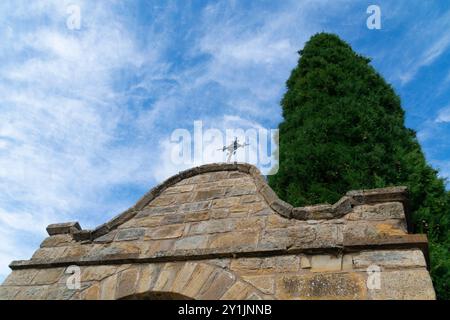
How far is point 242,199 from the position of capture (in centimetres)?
369

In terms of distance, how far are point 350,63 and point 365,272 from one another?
17.8 feet

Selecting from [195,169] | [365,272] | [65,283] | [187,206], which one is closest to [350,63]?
[195,169]

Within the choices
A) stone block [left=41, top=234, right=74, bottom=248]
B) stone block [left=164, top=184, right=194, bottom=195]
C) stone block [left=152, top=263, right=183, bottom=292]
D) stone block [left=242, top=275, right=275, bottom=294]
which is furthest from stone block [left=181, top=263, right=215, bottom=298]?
stone block [left=41, top=234, right=74, bottom=248]

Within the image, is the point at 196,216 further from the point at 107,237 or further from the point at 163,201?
the point at 107,237

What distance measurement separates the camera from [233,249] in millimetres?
3119

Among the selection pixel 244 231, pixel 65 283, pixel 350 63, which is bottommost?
pixel 65 283

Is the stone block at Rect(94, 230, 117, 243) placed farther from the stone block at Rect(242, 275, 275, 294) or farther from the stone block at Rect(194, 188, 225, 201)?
the stone block at Rect(242, 275, 275, 294)

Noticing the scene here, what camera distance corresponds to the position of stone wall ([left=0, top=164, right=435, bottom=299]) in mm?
2686

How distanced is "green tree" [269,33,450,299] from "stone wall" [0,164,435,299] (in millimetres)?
1427

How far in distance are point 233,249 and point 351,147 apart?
298cm

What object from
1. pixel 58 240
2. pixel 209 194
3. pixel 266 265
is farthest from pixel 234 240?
pixel 58 240

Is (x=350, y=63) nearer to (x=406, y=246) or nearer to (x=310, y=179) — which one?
(x=310, y=179)

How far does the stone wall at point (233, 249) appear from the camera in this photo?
8.81 feet

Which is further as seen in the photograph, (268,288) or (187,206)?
(187,206)
